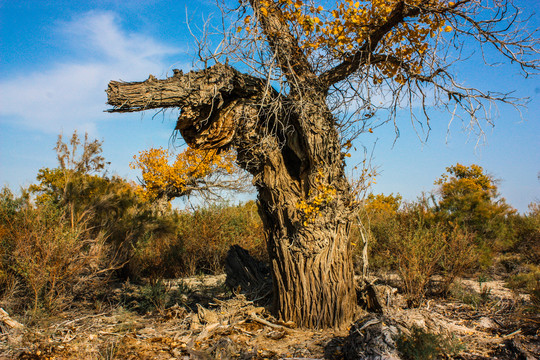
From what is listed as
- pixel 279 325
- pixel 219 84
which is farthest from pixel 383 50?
pixel 279 325

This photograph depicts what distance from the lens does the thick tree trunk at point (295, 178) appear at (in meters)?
4.34

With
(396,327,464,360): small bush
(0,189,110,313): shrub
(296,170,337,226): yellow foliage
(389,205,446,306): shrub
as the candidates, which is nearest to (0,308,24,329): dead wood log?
(0,189,110,313): shrub

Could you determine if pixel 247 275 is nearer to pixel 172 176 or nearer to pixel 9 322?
pixel 9 322

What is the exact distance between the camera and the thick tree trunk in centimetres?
434

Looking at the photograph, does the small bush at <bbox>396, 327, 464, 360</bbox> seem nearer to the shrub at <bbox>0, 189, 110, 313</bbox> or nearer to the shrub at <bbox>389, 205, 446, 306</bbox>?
the shrub at <bbox>389, 205, 446, 306</bbox>

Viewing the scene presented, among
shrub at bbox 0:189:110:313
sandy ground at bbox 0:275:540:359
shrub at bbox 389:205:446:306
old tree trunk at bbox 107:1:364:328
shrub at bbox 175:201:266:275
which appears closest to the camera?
sandy ground at bbox 0:275:540:359

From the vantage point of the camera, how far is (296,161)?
4949 mm

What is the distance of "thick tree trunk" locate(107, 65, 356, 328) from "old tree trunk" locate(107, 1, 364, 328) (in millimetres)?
13

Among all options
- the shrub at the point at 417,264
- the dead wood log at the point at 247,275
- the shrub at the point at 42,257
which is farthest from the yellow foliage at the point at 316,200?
the shrub at the point at 42,257

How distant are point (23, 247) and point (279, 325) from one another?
3817mm

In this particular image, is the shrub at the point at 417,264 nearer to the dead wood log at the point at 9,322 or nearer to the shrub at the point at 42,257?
the shrub at the point at 42,257

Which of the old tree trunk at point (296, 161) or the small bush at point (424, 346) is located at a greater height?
the old tree trunk at point (296, 161)

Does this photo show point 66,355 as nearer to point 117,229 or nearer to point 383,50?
point 117,229

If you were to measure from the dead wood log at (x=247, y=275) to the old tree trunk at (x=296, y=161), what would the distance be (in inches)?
28.4
